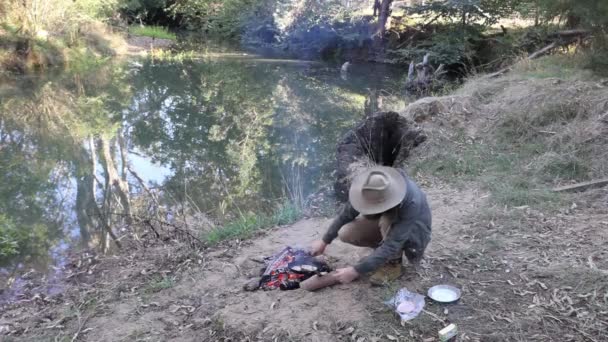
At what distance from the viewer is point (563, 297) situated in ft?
10.4

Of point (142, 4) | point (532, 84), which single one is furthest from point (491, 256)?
point (142, 4)

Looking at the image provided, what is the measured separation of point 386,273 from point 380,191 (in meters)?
0.74

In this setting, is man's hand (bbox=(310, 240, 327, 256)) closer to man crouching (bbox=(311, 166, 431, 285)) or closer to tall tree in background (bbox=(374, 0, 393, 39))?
man crouching (bbox=(311, 166, 431, 285))

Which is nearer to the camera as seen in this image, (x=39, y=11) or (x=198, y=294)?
(x=198, y=294)

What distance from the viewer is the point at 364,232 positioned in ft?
11.3

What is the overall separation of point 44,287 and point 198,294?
68.0 inches

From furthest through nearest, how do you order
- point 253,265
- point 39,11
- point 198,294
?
point 39,11 → point 253,265 → point 198,294

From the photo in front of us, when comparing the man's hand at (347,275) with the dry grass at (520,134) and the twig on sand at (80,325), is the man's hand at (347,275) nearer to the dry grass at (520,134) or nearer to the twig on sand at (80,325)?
the twig on sand at (80,325)

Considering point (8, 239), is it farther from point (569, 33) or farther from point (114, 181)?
point (569, 33)

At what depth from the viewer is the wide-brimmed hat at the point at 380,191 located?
2967 millimetres

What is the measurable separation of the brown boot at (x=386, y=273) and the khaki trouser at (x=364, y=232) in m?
0.05

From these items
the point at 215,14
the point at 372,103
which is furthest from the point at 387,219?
the point at 215,14

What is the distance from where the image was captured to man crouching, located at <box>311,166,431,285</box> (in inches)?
118

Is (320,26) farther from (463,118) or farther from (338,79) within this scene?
(463,118)
